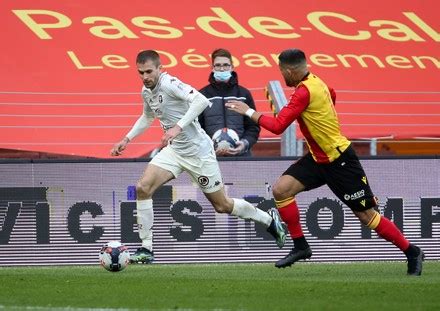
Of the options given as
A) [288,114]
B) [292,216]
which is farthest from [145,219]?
[288,114]

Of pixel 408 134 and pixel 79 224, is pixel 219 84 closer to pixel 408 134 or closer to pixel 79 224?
pixel 79 224

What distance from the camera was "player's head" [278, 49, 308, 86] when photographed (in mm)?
10242

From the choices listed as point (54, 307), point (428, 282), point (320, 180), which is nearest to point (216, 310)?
point (54, 307)

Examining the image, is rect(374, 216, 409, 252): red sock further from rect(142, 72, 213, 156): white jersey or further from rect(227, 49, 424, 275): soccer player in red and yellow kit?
rect(142, 72, 213, 156): white jersey

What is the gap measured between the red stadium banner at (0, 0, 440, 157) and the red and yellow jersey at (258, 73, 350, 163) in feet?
23.7

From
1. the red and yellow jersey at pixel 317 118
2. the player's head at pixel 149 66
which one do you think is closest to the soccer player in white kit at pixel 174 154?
the player's head at pixel 149 66

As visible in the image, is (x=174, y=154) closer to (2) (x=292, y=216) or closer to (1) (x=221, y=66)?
(2) (x=292, y=216)

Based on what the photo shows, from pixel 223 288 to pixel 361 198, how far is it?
174 cm

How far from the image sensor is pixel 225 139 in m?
12.9

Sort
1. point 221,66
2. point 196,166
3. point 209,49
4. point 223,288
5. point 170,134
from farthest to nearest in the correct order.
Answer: point 209,49, point 221,66, point 196,166, point 170,134, point 223,288

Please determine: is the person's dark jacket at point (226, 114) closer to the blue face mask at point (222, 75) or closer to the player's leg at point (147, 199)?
the blue face mask at point (222, 75)

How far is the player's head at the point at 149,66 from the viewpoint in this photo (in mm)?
11039

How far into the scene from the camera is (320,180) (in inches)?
412

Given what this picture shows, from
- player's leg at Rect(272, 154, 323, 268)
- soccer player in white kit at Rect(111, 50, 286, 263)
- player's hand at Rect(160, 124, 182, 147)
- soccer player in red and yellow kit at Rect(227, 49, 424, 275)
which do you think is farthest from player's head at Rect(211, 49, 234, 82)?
soccer player in red and yellow kit at Rect(227, 49, 424, 275)
